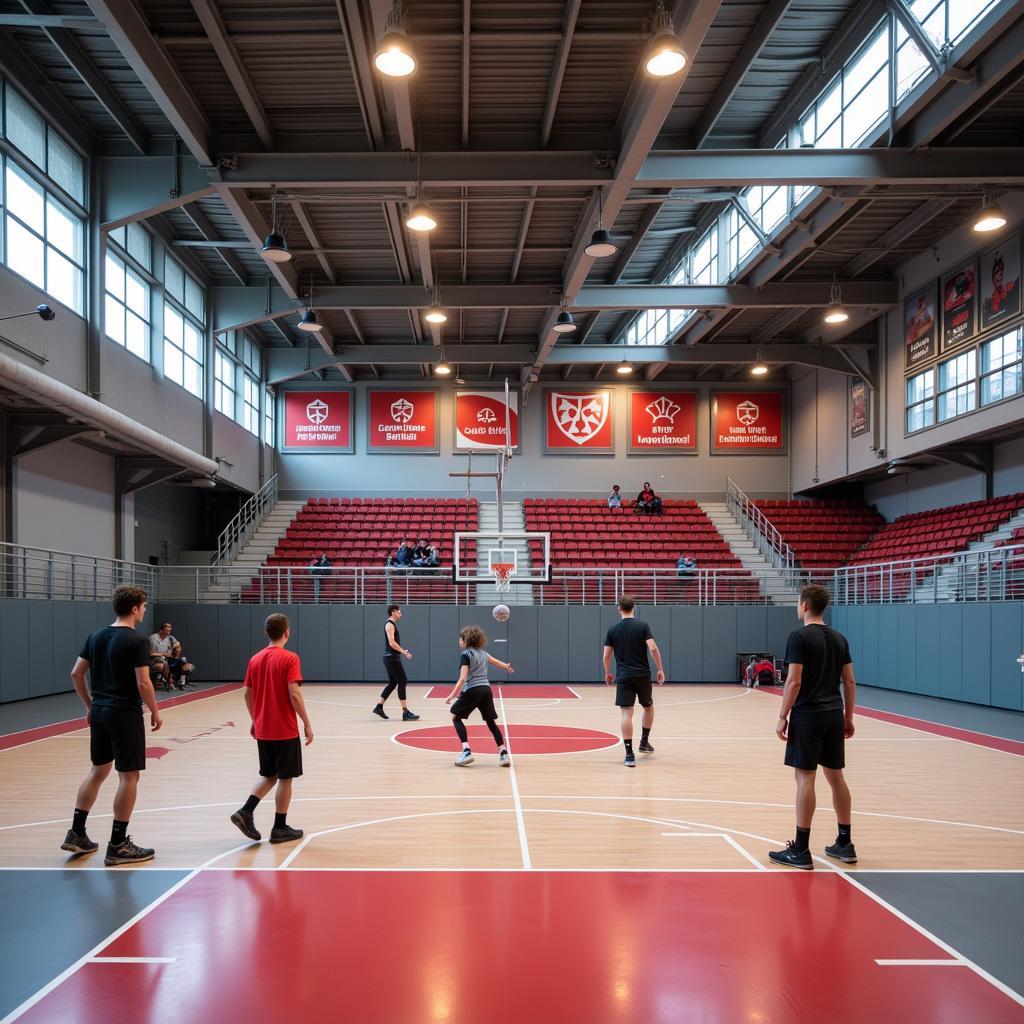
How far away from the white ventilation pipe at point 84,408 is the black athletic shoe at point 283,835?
31.2 feet

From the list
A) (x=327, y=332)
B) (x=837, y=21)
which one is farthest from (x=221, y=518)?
(x=837, y=21)

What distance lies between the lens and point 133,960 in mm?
4426

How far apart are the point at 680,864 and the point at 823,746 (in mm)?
1346

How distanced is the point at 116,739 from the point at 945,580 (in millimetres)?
17872

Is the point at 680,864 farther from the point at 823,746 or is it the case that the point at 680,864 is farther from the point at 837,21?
the point at 837,21

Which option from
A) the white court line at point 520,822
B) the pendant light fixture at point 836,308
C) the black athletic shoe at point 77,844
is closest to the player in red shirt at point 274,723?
the black athletic shoe at point 77,844

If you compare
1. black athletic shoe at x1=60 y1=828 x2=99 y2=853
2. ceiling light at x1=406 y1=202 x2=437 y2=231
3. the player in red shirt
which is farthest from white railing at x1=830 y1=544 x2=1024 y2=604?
black athletic shoe at x1=60 y1=828 x2=99 y2=853

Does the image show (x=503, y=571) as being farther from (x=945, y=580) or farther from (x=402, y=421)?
(x=402, y=421)

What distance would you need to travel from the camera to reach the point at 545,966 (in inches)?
172

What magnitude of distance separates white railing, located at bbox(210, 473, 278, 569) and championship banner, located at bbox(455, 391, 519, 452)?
6.74m

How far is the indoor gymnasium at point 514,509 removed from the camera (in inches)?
195

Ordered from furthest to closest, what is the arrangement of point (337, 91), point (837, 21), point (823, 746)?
point (837, 21) < point (337, 91) < point (823, 746)

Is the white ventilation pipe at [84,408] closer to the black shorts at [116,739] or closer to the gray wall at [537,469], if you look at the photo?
the black shorts at [116,739]

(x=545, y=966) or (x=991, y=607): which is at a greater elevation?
(x=991, y=607)
